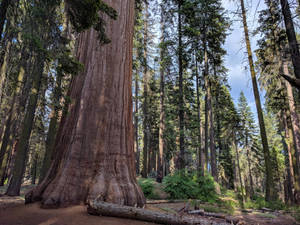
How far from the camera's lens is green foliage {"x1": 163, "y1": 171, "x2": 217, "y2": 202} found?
11.0 metres

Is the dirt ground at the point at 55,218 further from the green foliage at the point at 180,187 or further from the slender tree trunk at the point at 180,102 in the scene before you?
the slender tree trunk at the point at 180,102

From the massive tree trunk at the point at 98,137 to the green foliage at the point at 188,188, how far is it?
24.4 ft

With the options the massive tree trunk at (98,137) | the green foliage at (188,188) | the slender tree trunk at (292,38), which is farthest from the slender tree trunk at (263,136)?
the massive tree trunk at (98,137)

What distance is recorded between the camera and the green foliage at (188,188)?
1098 centimetres

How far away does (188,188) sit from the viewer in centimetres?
1119

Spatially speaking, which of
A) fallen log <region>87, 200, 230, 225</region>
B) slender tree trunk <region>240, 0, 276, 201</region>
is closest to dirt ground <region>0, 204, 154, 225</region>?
fallen log <region>87, 200, 230, 225</region>

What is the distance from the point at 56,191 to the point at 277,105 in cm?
1881

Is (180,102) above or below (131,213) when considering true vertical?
above

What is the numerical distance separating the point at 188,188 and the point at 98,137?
8.60 meters

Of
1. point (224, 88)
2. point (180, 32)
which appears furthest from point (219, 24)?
point (224, 88)

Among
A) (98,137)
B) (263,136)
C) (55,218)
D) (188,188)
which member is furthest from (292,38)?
(188,188)

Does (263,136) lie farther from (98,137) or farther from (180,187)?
(98,137)

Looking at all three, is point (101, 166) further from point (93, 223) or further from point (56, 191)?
point (93, 223)

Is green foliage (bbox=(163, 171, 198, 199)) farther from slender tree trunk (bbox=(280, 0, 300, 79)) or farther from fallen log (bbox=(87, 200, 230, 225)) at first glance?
slender tree trunk (bbox=(280, 0, 300, 79))
